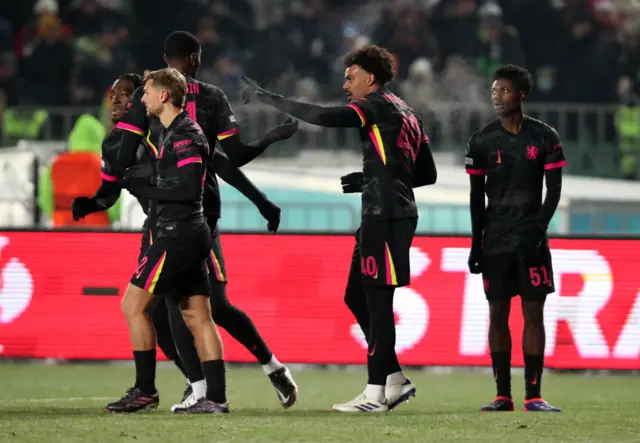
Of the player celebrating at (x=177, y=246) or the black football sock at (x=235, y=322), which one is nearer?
the player celebrating at (x=177, y=246)

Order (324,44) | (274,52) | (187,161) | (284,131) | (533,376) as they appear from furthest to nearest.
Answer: (324,44) → (274,52) → (533,376) → (284,131) → (187,161)

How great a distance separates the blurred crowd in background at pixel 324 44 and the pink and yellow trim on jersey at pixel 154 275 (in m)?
10.5

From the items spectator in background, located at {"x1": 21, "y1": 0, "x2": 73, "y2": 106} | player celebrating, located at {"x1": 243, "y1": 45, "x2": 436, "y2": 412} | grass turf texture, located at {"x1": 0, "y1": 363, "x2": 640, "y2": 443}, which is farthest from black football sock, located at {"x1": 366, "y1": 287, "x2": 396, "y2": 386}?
spectator in background, located at {"x1": 21, "y1": 0, "x2": 73, "y2": 106}

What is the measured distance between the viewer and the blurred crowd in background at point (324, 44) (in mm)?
17922

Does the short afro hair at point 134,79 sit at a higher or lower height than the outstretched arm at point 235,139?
higher

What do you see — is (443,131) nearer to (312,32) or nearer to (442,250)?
(312,32)

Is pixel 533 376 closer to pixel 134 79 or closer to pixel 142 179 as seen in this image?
pixel 142 179

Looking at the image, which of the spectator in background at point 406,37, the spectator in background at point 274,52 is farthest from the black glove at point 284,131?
the spectator in background at point 406,37

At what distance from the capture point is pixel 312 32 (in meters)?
19.3

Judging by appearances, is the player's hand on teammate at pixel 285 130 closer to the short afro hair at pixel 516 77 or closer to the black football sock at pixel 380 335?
the black football sock at pixel 380 335

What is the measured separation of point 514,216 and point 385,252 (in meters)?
0.82

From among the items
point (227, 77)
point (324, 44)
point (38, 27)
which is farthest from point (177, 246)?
point (38, 27)

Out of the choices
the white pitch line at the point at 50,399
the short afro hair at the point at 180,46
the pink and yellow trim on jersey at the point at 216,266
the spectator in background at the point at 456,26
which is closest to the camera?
the short afro hair at the point at 180,46

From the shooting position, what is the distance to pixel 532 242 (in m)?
7.60
